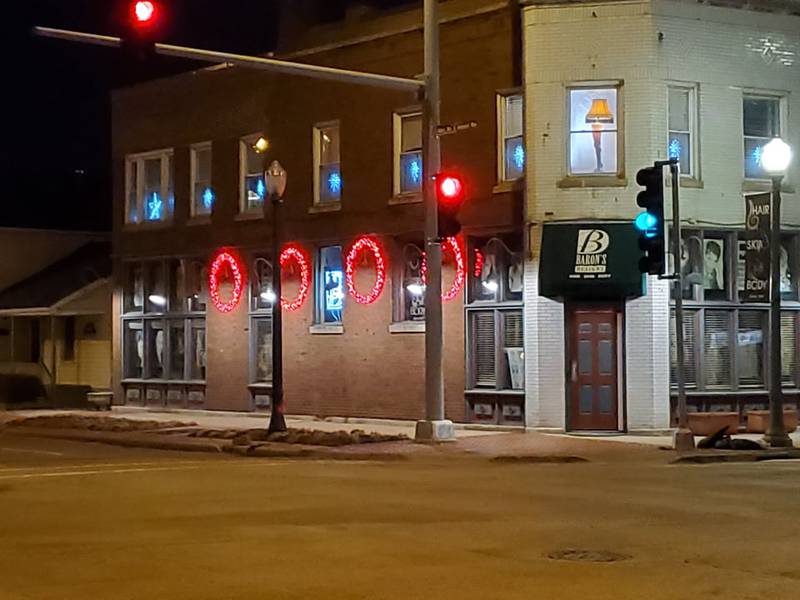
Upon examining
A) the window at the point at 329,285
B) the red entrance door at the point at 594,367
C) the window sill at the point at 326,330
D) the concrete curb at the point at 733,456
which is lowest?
the concrete curb at the point at 733,456

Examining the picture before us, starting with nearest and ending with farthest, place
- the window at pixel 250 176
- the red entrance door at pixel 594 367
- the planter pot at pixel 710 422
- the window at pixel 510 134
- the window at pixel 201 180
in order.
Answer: the planter pot at pixel 710 422
the red entrance door at pixel 594 367
the window at pixel 510 134
the window at pixel 250 176
the window at pixel 201 180

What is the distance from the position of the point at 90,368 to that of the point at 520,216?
19581 millimetres

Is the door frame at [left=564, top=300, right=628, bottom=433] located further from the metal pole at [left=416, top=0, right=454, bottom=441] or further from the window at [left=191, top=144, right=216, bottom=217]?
the window at [left=191, top=144, right=216, bottom=217]

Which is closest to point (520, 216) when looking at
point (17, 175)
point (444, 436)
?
point (444, 436)

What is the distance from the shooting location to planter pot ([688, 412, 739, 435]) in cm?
2547

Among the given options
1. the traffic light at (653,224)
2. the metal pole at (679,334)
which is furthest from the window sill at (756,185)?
the traffic light at (653,224)

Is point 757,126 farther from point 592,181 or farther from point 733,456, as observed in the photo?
point 733,456

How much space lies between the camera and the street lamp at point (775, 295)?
22.6m

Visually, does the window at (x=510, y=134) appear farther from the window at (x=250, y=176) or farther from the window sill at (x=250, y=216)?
the window at (x=250, y=176)

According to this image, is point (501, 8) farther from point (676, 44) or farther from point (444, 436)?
point (444, 436)

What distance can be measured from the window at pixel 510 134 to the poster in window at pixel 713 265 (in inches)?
164

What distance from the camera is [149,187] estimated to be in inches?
1419

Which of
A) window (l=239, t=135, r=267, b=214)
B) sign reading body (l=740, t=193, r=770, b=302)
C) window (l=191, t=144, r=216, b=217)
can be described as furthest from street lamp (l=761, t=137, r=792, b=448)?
window (l=191, t=144, r=216, b=217)

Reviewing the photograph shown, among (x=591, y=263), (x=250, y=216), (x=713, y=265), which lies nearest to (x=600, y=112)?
(x=591, y=263)
